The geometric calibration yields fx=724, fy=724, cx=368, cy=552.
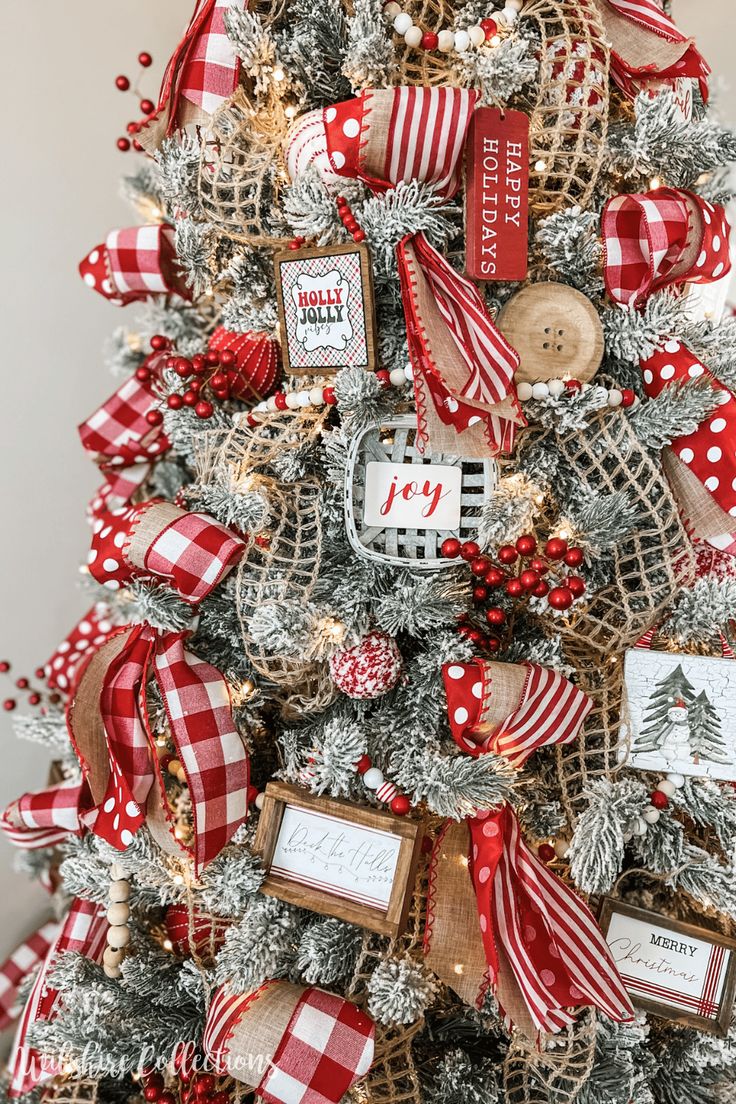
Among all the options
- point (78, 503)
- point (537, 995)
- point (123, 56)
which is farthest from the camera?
point (78, 503)

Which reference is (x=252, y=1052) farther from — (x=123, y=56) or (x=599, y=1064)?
(x=123, y=56)

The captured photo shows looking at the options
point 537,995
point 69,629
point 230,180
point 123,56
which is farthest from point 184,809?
point 123,56

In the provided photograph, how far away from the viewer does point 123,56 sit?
1.17 metres

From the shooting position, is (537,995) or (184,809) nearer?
(537,995)

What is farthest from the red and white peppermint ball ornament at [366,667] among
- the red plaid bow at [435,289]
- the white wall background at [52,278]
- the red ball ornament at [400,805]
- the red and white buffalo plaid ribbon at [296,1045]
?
the white wall background at [52,278]

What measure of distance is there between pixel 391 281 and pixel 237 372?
8.3 inches

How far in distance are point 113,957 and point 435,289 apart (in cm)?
85

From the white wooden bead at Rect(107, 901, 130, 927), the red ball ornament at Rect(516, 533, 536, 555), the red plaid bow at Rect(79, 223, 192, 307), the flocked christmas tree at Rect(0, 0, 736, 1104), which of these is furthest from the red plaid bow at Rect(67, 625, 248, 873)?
the red plaid bow at Rect(79, 223, 192, 307)

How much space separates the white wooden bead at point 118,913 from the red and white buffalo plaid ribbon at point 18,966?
384 millimetres

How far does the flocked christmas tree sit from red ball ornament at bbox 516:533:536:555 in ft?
0.05

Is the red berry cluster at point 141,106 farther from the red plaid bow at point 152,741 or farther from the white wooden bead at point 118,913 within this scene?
the white wooden bead at point 118,913

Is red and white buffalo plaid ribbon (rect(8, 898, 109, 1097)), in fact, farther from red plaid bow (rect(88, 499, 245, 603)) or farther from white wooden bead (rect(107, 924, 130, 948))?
red plaid bow (rect(88, 499, 245, 603))

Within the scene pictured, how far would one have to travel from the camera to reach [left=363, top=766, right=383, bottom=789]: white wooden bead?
30.4 inches

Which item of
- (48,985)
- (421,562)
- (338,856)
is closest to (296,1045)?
(338,856)
